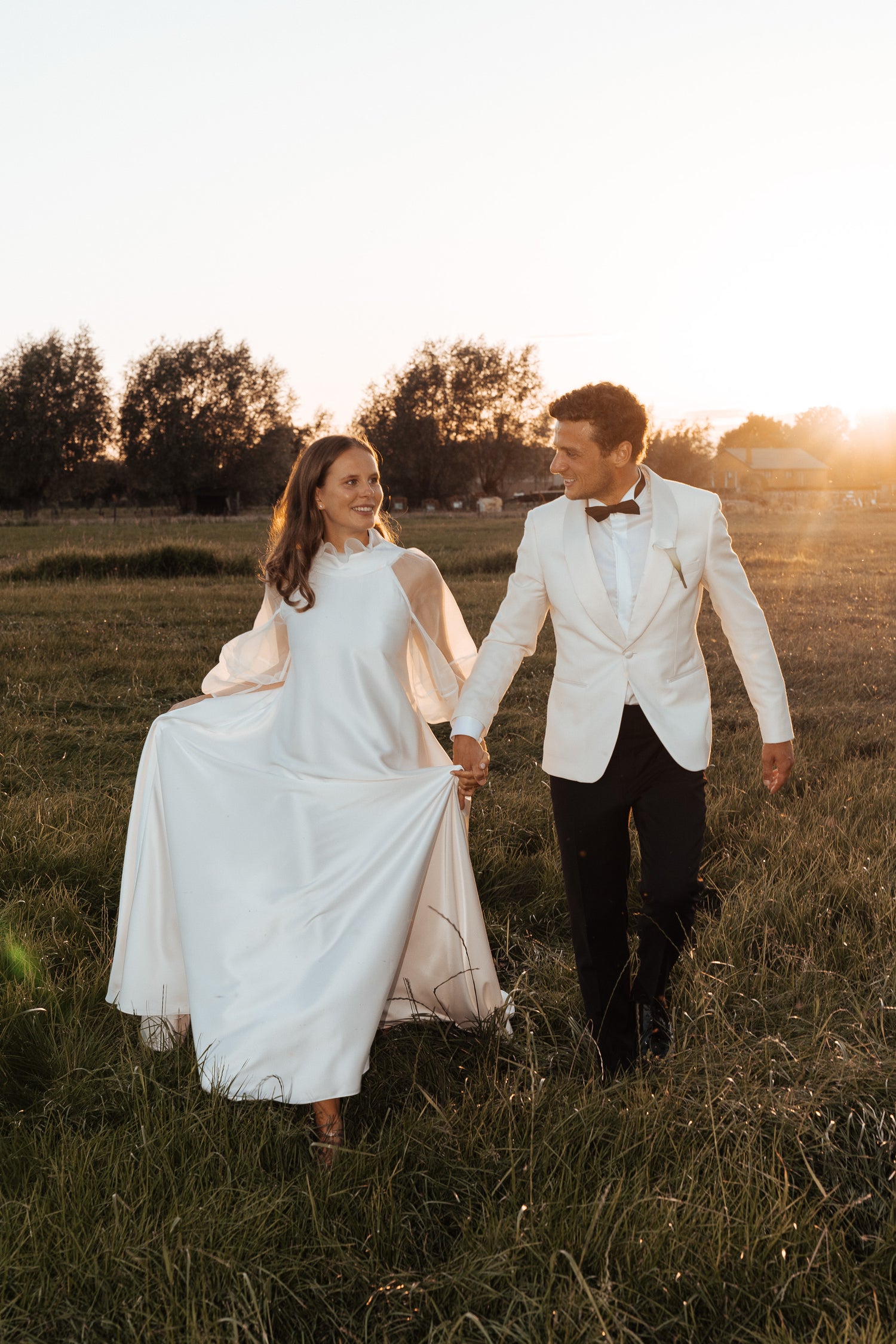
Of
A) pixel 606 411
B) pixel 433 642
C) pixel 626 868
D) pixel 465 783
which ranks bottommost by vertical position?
pixel 626 868

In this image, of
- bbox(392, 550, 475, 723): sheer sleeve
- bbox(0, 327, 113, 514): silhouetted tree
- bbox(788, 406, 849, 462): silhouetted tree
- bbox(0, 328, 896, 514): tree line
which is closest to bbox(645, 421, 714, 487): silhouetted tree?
bbox(0, 328, 896, 514): tree line

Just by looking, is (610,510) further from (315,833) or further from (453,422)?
(453,422)

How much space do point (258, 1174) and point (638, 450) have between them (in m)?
2.77

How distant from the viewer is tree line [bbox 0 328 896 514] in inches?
2299

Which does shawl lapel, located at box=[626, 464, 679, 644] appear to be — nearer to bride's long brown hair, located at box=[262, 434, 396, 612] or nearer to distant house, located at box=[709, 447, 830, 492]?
bride's long brown hair, located at box=[262, 434, 396, 612]

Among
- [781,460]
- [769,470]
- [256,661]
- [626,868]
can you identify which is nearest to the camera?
[626,868]

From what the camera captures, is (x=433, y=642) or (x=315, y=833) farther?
(x=433, y=642)

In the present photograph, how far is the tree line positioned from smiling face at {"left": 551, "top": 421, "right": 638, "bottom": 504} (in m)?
59.2

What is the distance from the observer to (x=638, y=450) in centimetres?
401

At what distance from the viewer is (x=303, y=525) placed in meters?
4.48

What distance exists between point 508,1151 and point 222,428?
66.1m

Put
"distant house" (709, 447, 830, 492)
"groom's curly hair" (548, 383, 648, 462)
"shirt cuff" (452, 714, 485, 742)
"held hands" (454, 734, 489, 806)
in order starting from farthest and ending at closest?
"distant house" (709, 447, 830, 492) < "shirt cuff" (452, 714, 485, 742) < "held hands" (454, 734, 489, 806) < "groom's curly hair" (548, 383, 648, 462)

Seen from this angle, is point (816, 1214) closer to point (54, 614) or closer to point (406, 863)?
point (406, 863)

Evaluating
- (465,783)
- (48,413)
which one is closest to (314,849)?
(465,783)
